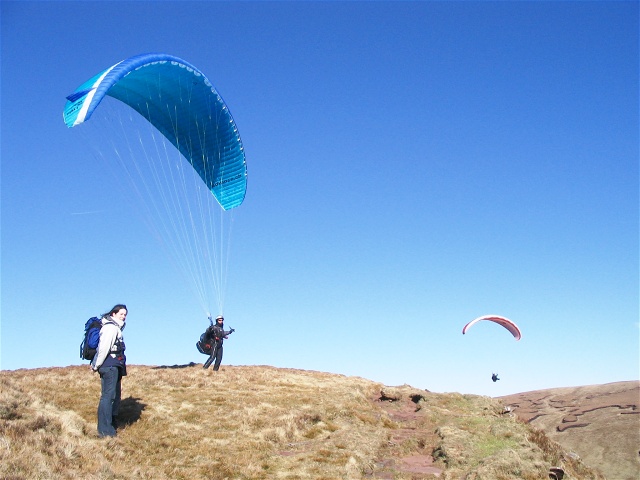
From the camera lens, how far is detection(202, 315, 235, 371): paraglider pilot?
20.7m

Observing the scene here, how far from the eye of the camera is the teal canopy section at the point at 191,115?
18.3 m

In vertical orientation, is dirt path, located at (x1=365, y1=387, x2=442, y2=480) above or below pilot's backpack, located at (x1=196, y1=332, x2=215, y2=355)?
below

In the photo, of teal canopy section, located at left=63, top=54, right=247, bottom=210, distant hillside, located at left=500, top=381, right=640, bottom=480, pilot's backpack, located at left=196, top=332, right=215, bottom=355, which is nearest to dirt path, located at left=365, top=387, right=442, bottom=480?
pilot's backpack, located at left=196, top=332, right=215, bottom=355

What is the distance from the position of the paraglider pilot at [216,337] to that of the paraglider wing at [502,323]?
39.5ft

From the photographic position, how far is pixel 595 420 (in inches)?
1759

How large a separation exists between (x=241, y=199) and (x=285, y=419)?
1088 centimetres

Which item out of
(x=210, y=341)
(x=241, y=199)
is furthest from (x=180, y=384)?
(x=241, y=199)

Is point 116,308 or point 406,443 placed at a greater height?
point 116,308

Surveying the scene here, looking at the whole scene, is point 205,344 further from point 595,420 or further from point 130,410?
point 595,420

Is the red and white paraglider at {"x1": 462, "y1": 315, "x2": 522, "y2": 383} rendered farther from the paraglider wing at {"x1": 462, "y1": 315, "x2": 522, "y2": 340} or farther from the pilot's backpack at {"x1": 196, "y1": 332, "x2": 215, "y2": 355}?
the pilot's backpack at {"x1": 196, "y1": 332, "x2": 215, "y2": 355}

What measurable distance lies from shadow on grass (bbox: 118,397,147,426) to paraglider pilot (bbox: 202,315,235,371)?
6.09 metres

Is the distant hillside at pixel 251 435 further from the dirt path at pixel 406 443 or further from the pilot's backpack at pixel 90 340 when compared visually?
the pilot's backpack at pixel 90 340

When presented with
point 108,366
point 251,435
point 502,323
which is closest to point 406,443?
point 251,435

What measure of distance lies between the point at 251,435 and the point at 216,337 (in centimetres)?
875
